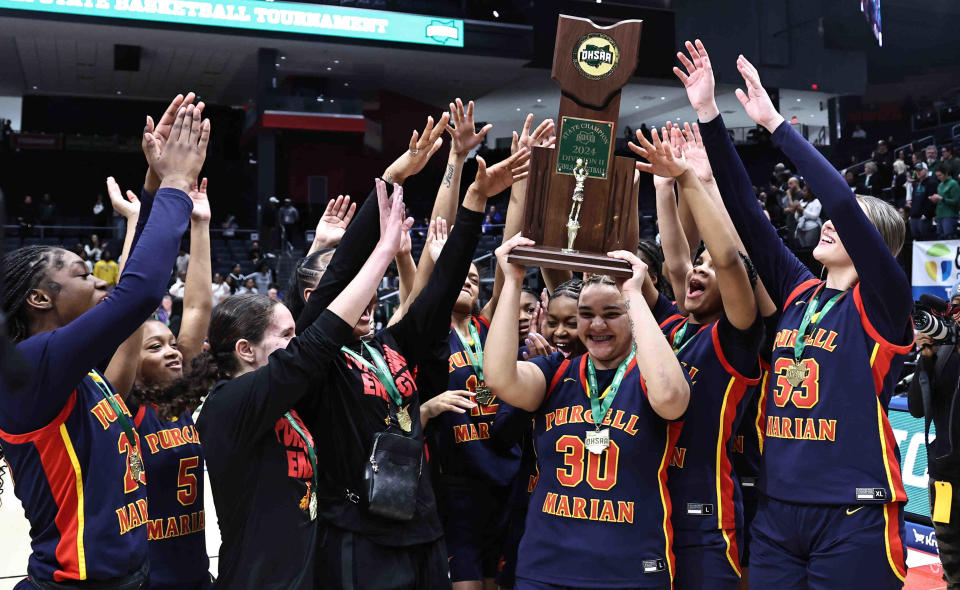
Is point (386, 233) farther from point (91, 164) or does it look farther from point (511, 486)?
point (91, 164)

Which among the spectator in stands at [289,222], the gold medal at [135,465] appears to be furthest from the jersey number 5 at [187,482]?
the spectator in stands at [289,222]

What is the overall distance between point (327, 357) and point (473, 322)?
163 centimetres

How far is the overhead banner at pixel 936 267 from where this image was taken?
26.6 feet

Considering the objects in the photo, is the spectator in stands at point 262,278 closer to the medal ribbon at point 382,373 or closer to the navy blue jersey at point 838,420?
the medal ribbon at point 382,373

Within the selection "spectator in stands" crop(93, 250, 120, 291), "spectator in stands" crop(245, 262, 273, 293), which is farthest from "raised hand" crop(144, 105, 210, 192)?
"spectator in stands" crop(245, 262, 273, 293)

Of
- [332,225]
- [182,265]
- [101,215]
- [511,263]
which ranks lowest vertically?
[511,263]

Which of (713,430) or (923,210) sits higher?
(923,210)

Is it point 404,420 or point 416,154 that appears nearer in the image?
point 404,420

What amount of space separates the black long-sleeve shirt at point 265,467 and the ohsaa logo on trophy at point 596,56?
4.47 ft

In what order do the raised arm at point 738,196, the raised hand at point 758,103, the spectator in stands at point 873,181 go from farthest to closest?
the spectator in stands at point 873,181 < the raised arm at point 738,196 < the raised hand at point 758,103

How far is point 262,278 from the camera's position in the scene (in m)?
15.5

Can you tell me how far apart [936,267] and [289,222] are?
557 inches

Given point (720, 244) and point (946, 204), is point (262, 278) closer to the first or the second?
point (946, 204)

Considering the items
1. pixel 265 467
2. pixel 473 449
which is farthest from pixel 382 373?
pixel 473 449
